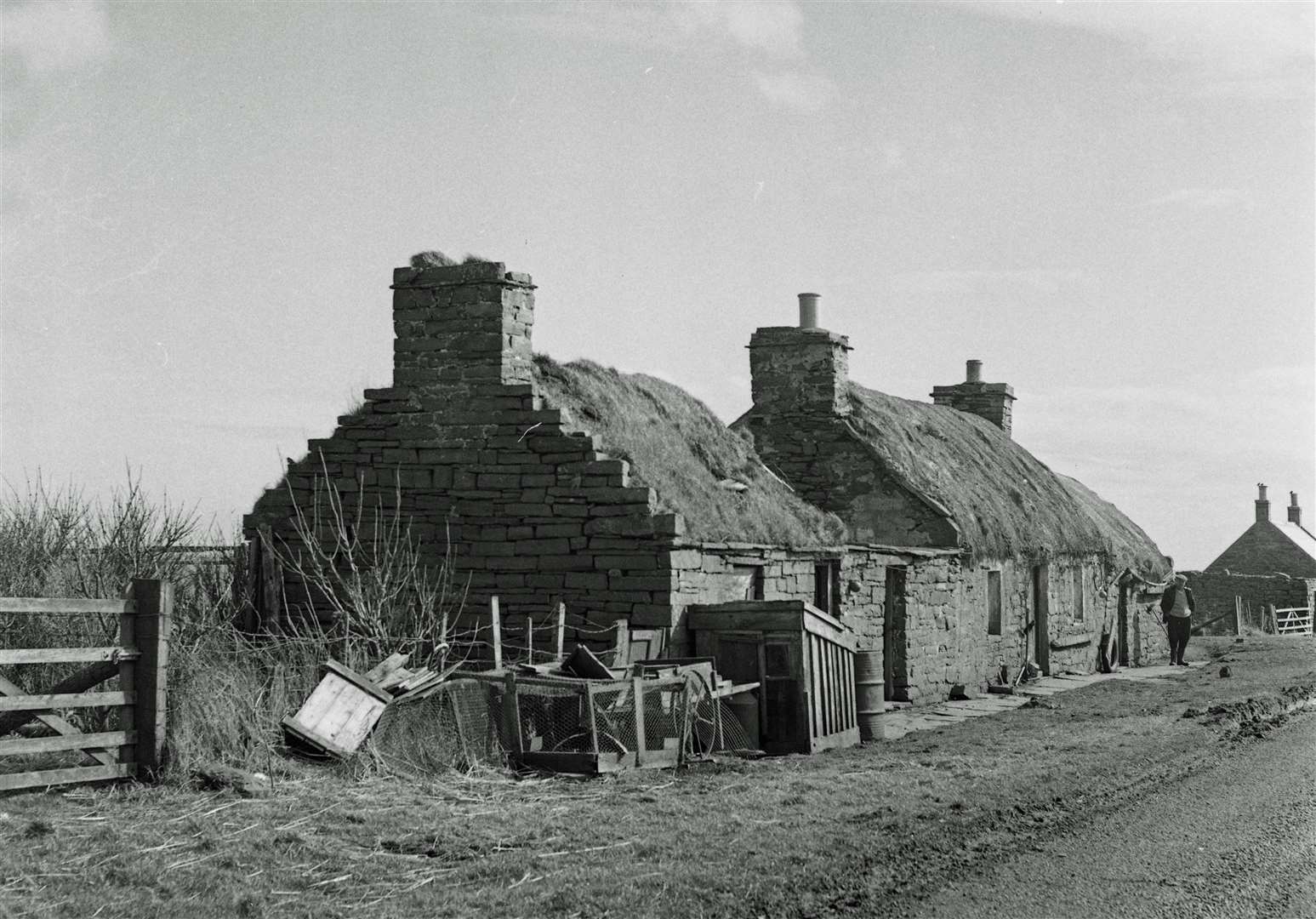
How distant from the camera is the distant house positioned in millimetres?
44094

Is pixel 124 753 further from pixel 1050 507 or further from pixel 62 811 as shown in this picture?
pixel 1050 507

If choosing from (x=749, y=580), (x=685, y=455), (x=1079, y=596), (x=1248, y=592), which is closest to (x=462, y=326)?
(x=685, y=455)

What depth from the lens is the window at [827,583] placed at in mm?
16391

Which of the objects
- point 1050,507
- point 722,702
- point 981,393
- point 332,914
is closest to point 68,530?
point 722,702

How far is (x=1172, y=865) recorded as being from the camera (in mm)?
7578

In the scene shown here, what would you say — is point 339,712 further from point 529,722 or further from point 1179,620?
point 1179,620

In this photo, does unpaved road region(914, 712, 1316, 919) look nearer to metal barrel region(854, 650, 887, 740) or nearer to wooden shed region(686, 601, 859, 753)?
wooden shed region(686, 601, 859, 753)

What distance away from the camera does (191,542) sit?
53.5ft

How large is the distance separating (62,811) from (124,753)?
0.93m

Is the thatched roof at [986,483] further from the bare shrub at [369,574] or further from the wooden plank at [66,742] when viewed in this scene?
the wooden plank at [66,742]

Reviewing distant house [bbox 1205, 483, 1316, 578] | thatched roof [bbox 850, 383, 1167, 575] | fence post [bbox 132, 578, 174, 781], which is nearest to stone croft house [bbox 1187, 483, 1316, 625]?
distant house [bbox 1205, 483, 1316, 578]

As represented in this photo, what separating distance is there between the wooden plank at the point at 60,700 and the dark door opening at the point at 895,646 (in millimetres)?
10619

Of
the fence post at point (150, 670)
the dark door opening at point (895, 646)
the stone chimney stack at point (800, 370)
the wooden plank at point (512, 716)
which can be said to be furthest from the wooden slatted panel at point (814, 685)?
the stone chimney stack at point (800, 370)

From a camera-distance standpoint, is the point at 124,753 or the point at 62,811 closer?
the point at 62,811
